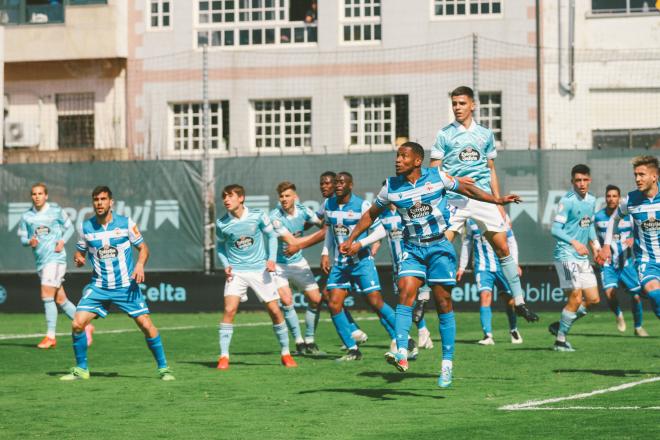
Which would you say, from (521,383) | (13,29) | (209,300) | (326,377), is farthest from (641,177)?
(13,29)

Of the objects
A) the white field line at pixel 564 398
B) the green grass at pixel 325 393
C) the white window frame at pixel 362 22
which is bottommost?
the green grass at pixel 325 393

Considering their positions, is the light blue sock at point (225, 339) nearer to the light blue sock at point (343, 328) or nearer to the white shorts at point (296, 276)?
the light blue sock at point (343, 328)

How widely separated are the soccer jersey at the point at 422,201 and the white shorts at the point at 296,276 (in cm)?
559

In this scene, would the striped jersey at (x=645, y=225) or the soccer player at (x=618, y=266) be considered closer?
the striped jersey at (x=645, y=225)

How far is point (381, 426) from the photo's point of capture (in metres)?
10.9

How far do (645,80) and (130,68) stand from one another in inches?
567

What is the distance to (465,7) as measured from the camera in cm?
3619

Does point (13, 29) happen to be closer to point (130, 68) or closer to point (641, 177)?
point (130, 68)

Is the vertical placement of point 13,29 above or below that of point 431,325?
above

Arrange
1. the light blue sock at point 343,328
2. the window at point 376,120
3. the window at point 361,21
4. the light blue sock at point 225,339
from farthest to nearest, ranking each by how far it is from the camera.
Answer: the window at point 361,21
the window at point 376,120
the light blue sock at point 343,328
the light blue sock at point 225,339

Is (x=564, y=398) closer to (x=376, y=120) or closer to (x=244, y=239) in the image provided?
(x=244, y=239)

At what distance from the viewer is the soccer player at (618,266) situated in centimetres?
2038

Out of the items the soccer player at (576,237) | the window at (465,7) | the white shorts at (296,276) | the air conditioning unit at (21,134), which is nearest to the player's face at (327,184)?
the white shorts at (296,276)

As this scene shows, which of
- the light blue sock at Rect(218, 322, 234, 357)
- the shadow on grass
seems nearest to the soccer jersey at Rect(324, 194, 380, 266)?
the light blue sock at Rect(218, 322, 234, 357)
